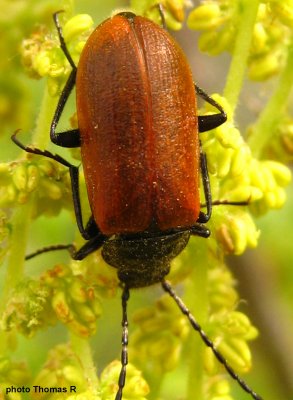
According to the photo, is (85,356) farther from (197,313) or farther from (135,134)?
(135,134)

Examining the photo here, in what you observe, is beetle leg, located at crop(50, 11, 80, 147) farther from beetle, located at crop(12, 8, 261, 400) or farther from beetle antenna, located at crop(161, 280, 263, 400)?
beetle antenna, located at crop(161, 280, 263, 400)

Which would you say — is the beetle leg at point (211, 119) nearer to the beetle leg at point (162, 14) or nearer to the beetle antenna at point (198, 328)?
the beetle leg at point (162, 14)

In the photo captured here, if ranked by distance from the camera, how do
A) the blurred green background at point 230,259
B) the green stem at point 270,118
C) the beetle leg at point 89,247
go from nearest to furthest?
the beetle leg at point 89,247 < the green stem at point 270,118 < the blurred green background at point 230,259

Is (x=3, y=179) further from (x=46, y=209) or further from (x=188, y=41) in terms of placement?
(x=188, y=41)

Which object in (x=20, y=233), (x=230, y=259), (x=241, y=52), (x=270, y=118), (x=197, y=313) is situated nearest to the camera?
(x=20, y=233)

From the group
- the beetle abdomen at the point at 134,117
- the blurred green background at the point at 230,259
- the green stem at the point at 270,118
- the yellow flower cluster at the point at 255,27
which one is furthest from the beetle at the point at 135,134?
the blurred green background at the point at 230,259

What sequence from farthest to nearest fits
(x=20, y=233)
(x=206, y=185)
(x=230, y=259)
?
(x=230, y=259), (x=206, y=185), (x=20, y=233)

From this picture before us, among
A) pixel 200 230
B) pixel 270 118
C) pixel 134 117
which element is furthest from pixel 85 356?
pixel 270 118
